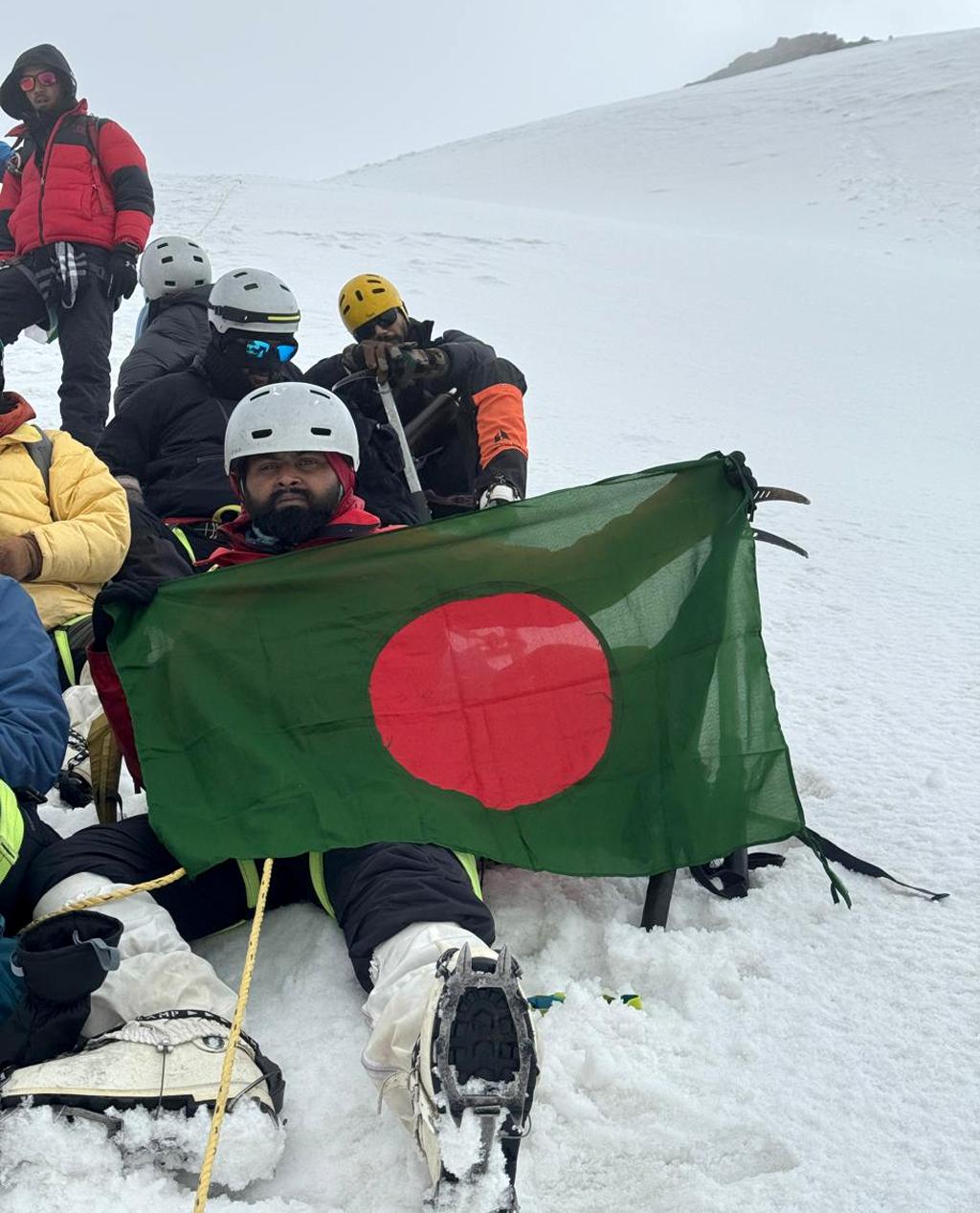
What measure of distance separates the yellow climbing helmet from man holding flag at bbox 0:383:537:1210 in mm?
2290

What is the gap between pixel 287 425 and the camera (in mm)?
3441

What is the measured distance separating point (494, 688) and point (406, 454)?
2.25 meters

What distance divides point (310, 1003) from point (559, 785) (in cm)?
78

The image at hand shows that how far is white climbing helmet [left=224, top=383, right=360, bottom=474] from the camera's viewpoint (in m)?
3.42

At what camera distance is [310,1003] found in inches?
97.3

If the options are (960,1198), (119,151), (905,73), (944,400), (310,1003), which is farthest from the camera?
(905,73)

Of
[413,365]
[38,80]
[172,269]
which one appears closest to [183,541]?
[413,365]

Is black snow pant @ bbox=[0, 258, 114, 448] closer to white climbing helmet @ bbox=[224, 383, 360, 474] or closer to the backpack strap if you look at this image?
the backpack strap

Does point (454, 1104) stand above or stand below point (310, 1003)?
above

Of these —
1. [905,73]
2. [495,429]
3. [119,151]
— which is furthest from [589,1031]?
[905,73]

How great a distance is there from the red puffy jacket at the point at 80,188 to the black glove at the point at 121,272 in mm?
53

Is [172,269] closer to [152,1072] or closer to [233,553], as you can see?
[233,553]

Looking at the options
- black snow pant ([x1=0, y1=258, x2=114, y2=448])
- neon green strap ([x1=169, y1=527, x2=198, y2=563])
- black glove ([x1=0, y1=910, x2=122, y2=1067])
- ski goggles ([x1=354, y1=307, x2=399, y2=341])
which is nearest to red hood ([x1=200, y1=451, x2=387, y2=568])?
neon green strap ([x1=169, y1=527, x2=198, y2=563])

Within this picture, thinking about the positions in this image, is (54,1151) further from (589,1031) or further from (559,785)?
(559,785)
